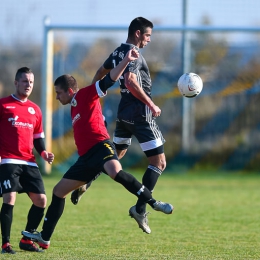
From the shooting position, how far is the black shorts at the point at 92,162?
270 inches

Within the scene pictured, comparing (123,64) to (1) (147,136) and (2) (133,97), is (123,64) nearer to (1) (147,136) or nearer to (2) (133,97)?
(2) (133,97)

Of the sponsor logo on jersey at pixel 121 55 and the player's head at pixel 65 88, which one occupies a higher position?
the sponsor logo on jersey at pixel 121 55

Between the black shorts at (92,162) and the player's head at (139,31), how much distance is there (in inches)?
53.4

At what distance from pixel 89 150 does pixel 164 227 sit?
2.42 meters

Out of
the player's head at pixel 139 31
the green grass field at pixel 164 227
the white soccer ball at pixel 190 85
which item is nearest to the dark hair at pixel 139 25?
the player's head at pixel 139 31

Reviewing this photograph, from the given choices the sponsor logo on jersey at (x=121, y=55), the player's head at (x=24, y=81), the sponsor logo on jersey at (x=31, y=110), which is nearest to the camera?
the player's head at (x=24, y=81)

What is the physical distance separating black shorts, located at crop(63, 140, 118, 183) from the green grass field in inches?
30.6

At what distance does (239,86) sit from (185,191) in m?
4.85

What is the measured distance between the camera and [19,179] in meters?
7.25

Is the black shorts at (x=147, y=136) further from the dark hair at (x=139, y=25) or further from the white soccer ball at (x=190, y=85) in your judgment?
the dark hair at (x=139, y=25)

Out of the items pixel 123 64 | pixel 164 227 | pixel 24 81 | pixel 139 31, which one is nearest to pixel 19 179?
pixel 24 81

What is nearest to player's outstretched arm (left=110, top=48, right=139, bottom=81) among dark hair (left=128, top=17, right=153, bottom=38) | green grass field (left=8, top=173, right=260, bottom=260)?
dark hair (left=128, top=17, right=153, bottom=38)

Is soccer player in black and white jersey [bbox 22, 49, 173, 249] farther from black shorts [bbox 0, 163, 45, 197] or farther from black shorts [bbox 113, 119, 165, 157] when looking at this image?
black shorts [bbox 113, 119, 165, 157]

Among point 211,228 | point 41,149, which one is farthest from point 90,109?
point 211,228
